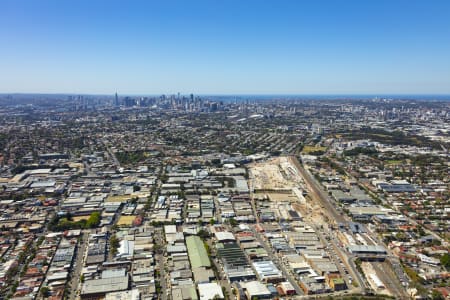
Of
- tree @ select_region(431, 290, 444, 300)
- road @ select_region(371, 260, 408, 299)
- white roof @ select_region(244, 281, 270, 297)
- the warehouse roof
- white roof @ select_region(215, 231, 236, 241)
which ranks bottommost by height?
road @ select_region(371, 260, 408, 299)

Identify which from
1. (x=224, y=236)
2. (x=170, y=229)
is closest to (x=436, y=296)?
(x=224, y=236)

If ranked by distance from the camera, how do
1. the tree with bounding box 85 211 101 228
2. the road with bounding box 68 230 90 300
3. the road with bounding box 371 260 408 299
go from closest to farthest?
the road with bounding box 68 230 90 300 → the road with bounding box 371 260 408 299 → the tree with bounding box 85 211 101 228

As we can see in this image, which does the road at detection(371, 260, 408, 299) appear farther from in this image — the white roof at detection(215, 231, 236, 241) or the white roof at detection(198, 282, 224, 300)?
the white roof at detection(198, 282, 224, 300)

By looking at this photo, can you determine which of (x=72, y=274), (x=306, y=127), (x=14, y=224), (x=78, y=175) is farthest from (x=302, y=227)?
(x=306, y=127)

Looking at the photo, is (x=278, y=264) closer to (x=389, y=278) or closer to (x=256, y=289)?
(x=256, y=289)

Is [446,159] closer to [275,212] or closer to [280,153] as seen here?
[280,153]

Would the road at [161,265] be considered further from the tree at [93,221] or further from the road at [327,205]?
the road at [327,205]

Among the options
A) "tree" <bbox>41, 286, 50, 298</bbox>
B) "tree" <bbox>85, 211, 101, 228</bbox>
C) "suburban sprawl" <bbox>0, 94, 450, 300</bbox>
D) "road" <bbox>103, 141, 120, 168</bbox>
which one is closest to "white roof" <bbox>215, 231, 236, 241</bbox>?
"suburban sprawl" <bbox>0, 94, 450, 300</bbox>

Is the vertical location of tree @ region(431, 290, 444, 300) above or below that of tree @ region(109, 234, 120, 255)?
below
